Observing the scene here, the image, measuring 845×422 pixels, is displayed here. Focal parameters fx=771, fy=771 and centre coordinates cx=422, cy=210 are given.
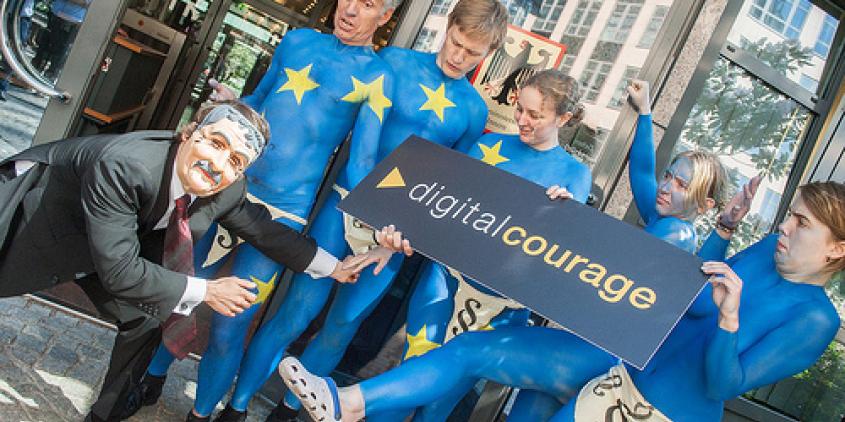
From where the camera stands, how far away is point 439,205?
296 cm

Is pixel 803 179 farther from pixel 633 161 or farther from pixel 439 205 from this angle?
pixel 439 205

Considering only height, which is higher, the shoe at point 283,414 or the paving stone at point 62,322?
the shoe at point 283,414

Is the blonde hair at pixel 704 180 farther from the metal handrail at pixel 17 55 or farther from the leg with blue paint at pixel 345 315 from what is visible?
the metal handrail at pixel 17 55

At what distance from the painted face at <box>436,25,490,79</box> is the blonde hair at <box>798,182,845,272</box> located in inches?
56.3

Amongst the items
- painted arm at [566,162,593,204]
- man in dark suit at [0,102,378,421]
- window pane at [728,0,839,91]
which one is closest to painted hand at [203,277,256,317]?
man in dark suit at [0,102,378,421]

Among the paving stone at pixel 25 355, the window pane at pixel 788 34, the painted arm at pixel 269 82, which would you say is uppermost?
the window pane at pixel 788 34

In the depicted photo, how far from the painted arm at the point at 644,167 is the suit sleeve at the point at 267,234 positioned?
4.70 feet

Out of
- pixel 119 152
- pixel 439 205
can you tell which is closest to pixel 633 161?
pixel 439 205

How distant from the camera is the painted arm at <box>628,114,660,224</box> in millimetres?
3361

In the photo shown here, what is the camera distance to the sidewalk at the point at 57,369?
307 cm

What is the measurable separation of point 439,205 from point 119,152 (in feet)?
3.81

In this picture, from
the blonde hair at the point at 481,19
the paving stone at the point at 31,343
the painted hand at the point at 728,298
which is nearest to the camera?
the painted hand at the point at 728,298

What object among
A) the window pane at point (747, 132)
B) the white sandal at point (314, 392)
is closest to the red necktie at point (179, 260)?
the white sandal at point (314, 392)

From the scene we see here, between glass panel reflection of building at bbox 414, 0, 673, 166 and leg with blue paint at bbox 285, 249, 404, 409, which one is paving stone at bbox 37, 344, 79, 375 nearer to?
leg with blue paint at bbox 285, 249, 404, 409
